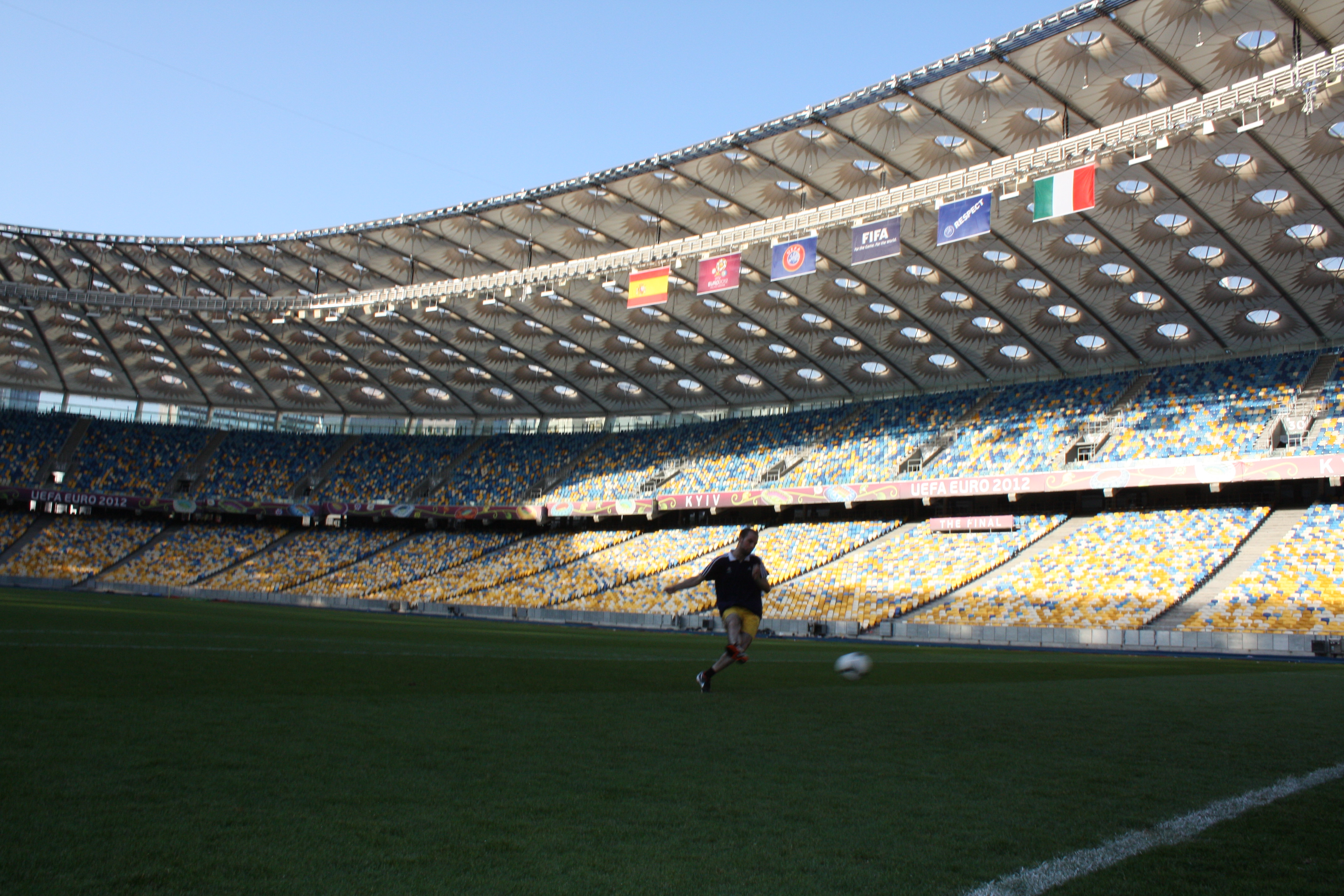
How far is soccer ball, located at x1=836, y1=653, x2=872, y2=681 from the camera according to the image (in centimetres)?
1266

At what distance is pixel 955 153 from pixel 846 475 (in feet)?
74.2

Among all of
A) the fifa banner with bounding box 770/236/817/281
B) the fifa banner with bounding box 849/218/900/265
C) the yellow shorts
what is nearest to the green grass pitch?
the yellow shorts

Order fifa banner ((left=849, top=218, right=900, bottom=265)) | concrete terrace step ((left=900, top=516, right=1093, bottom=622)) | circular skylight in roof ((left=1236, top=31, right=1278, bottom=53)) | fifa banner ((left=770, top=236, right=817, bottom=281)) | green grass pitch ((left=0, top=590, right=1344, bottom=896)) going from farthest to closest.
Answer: concrete terrace step ((left=900, top=516, right=1093, bottom=622))
fifa banner ((left=770, top=236, right=817, bottom=281))
fifa banner ((left=849, top=218, right=900, bottom=265))
circular skylight in roof ((left=1236, top=31, right=1278, bottom=53))
green grass pitch ((left=0, top=590, right=1344, bottom=896))

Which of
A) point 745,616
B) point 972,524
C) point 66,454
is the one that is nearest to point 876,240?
point 972,524

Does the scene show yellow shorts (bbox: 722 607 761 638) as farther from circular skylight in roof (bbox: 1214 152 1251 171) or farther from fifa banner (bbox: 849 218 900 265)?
circular skylight in roof (bbox: 1214 152 1251 171)

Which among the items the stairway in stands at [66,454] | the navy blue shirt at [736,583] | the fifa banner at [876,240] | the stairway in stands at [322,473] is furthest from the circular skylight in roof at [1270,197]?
the stairway in stands at [66,454]

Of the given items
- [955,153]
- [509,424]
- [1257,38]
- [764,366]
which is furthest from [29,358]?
[1257,38]

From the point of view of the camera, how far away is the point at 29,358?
65.1 meters

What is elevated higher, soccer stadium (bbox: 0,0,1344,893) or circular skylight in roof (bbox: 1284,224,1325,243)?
circular skylight in roof (bbox: 1284,224,1325,243)

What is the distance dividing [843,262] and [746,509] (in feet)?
61.9

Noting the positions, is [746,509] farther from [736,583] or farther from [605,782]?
[605,782]

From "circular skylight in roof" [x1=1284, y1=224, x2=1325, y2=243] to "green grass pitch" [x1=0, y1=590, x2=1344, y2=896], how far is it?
29890mm

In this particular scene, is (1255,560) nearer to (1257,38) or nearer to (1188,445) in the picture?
(1188,445)

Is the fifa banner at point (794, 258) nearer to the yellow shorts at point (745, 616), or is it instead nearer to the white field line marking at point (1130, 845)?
the yellow shorts at point (745, 616)
